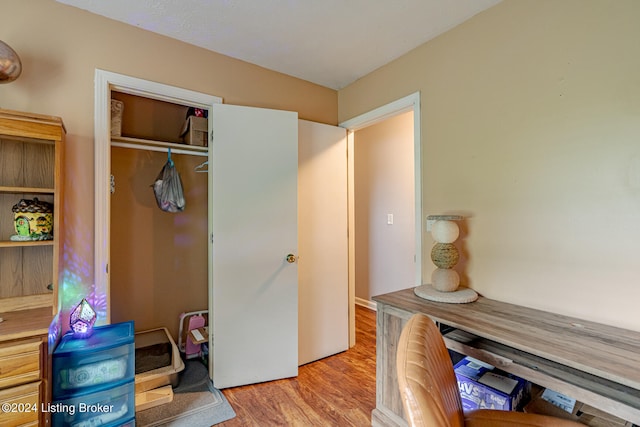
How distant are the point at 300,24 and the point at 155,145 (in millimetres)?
1421

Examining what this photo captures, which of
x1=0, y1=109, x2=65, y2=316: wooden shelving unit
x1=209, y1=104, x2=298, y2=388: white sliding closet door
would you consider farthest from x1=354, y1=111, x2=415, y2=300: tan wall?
x1=0, y1=109, x2=65, y2=316: wooden shelving unit

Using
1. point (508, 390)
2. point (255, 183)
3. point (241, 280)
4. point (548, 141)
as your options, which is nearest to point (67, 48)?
point (255, 183)

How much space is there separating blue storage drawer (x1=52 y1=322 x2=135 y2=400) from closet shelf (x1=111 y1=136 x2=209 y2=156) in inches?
50.3

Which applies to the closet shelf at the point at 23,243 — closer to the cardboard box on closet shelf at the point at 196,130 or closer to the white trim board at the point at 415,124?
the cardboard box on closet shelf at the point at 196,130

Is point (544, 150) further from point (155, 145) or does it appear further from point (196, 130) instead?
point (155, 145)

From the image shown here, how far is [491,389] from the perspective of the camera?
1321 millimetres

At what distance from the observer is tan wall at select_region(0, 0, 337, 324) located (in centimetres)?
156

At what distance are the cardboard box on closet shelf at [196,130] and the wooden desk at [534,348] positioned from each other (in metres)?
1.90

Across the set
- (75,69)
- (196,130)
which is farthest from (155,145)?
(75,69)

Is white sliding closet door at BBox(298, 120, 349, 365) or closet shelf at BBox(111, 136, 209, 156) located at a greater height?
closet shelf at BBox(111, 136, 209, 156)

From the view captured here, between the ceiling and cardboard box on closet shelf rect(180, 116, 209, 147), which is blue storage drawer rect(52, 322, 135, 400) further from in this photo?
the ceiling

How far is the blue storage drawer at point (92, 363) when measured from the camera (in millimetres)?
1400

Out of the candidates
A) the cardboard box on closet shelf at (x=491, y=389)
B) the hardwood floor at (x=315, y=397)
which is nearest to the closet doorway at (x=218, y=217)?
the hardwood floor at (x=315, y=397)

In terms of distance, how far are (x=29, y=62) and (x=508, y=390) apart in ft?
9.62
